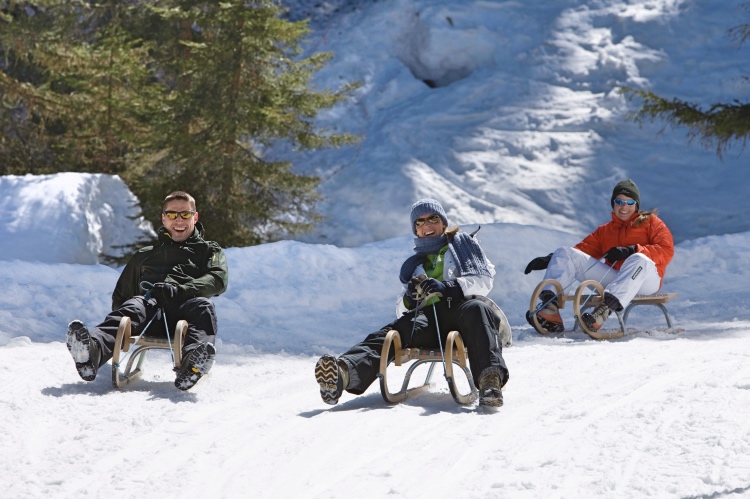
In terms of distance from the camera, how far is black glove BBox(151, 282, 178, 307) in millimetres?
4562

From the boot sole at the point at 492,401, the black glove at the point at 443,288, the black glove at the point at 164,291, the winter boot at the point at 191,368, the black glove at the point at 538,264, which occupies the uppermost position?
the black glove at the point at 538,264

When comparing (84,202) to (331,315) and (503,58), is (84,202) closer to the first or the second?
(331,315)

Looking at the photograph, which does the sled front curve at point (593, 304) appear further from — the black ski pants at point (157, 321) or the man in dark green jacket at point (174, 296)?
the black ski pants at point (157, 321)

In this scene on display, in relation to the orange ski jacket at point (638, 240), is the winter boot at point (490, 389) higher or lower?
lower

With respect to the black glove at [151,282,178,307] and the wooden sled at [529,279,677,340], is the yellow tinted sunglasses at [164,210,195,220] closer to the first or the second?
the black glove at [151,282,178,307]

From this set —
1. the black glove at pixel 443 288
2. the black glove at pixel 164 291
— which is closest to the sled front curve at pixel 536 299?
the black glove at pixel 443 288

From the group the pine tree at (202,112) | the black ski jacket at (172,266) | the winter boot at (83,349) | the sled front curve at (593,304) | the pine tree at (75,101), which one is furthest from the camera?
the pine tree at (75,101)

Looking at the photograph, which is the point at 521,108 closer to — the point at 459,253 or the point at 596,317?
the point at 596,317

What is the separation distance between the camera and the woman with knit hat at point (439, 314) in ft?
13.4

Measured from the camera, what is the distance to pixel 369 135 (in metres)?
19.3

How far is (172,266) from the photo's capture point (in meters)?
4.93

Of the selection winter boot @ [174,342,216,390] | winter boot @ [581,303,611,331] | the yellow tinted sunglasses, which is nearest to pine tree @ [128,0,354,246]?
winter boot @ [581,303,611,331]

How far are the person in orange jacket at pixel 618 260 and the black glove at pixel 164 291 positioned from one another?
3048mm

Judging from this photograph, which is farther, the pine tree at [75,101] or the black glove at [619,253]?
the pine tree at [75,101]
